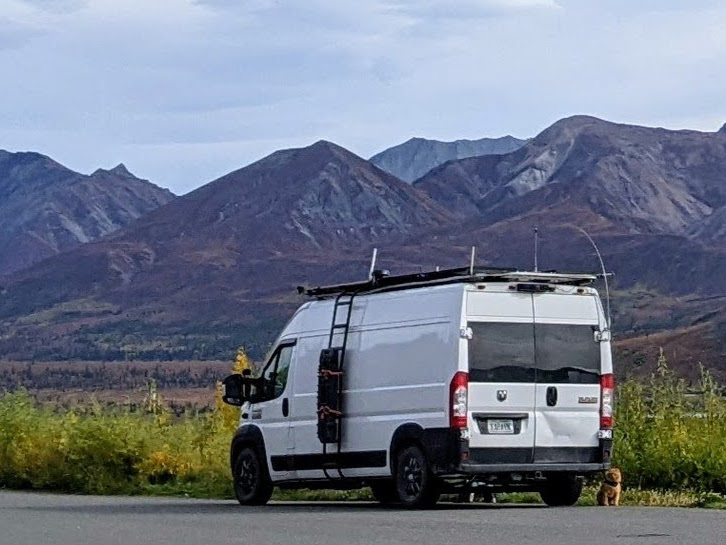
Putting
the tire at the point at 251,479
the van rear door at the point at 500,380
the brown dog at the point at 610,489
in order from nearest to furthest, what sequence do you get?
the van rear door at the point at 500,380 < the brown dog at the point at 610,489 < the tire at the point at 251,479

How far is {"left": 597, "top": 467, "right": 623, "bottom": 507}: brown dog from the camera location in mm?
18906

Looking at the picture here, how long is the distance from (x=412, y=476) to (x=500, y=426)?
122cm

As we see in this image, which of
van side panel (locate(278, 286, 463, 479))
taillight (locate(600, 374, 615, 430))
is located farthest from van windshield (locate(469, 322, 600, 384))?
van side panel (locate(278, 286, 463, 479))

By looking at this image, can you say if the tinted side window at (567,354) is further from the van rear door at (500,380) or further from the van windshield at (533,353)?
the van rear door at (500,380)

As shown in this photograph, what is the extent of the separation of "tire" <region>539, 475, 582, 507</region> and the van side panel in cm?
194

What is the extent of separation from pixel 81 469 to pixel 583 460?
1157 cm

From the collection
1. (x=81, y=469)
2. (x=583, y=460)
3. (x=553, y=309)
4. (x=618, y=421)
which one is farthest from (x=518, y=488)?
(x=81, y=469)

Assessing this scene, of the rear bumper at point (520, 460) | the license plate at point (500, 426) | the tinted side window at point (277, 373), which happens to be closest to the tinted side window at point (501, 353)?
the license plate at point (500, 426)

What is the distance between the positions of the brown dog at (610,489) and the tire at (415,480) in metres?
1.94

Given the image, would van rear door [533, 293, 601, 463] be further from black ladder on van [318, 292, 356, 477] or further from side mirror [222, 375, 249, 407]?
side mirror [222, 375, 249, 407]

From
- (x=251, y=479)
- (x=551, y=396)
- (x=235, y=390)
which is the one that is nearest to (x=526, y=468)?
(x=551, y=396)

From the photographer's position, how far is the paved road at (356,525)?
15.1 meters

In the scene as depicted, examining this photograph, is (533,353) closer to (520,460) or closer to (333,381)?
(520,460)

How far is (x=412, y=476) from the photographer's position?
1884 centimetres
